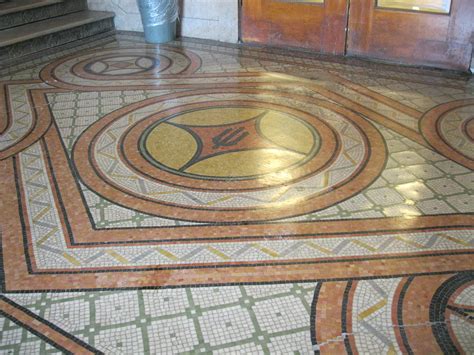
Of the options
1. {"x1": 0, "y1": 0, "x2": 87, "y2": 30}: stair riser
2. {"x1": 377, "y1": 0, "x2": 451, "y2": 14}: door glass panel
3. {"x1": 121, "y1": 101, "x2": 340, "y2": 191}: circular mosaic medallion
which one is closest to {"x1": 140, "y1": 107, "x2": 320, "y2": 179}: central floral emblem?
{"x1": 121, "y1": 101, "x2": 340, "y2": 191}: circular mosaic medallion

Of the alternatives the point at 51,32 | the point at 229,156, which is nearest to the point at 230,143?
the point at 229,156

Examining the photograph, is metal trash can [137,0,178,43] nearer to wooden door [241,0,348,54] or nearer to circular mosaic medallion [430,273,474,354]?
wooden door [241,0,348,54]

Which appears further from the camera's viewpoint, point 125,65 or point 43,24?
point 43,24

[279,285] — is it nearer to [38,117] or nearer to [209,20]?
[38,117]

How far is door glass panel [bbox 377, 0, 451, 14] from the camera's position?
517 centimetres

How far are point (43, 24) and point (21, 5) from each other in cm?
36

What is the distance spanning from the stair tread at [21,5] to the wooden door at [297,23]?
258 centimetres

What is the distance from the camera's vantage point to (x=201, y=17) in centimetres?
658

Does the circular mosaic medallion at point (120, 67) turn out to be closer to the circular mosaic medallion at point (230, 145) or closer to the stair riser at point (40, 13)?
the stair riser at point (40, 13)

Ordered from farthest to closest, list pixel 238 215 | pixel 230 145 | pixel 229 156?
1. pixel 230 145
2. pixel 229 156
3. pixel 238 215

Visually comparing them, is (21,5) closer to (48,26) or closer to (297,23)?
(48,26)

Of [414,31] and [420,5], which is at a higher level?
A: [420,5]

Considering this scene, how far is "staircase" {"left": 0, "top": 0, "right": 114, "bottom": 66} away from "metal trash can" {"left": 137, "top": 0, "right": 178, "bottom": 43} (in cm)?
82

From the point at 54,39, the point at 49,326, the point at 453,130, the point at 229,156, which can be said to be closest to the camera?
the point at 49,326
